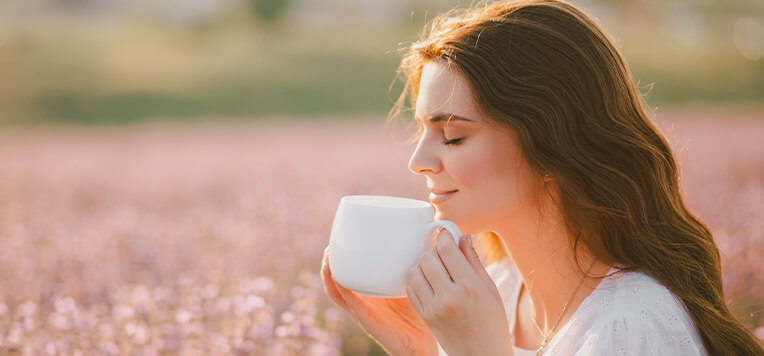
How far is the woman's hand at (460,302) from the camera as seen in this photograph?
1.40 meters

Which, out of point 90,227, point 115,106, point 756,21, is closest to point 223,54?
point 115,106

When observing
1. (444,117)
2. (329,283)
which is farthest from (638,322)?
(329,283)

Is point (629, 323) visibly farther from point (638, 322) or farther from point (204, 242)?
point (204, 242)

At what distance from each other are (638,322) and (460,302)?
45 centimetres

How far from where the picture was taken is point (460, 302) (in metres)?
1.40

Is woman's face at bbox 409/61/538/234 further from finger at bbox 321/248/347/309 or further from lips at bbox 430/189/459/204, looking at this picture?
finger at bbox 321/248/347/309

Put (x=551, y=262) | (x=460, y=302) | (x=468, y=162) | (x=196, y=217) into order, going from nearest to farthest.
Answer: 1. (x=460, y=302)
2. (x=468, y=162)
3. (x=551, y=262)
4. (x=196, y=217)

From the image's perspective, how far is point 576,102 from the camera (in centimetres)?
158

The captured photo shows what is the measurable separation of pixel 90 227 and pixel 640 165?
10.5ft

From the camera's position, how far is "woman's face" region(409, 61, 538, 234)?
1.60 m

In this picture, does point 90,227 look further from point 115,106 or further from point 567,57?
point 115,106

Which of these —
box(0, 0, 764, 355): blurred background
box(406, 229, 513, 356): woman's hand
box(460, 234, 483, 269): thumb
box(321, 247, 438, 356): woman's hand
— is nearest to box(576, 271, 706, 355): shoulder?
box(406, 229, 513, 356): woman's hand

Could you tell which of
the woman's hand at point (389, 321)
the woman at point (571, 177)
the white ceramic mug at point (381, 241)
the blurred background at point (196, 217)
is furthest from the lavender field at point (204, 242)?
the woman at point (571, 177)

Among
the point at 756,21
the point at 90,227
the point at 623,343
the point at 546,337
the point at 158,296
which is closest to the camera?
the point at 623,343
